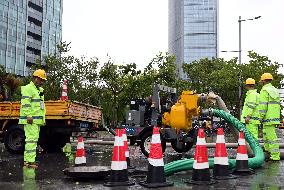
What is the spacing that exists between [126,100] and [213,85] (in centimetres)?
970

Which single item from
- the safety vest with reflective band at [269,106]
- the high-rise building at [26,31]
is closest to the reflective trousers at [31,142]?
the safety vest with reflective band at [269,106]

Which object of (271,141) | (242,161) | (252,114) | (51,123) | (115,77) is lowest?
(242,161)

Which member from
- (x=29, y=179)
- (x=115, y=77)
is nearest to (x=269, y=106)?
(x=29, y=179)

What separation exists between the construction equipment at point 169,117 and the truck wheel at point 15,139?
3138mm

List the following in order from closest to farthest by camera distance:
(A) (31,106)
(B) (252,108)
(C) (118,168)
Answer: (C) (118,168) → (A) (31,106) → (B) (252,108)

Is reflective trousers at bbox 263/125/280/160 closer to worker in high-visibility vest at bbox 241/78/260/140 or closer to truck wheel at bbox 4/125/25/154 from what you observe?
worker in high-visibility vest at bbox 241/78/260/140

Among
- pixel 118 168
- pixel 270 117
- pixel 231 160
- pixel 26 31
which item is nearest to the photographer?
pixel 118 168

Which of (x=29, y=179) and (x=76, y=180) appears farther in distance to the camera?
(x=29, y=179)

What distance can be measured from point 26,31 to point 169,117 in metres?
83.8

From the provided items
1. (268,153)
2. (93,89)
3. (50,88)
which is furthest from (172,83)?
(268,153)

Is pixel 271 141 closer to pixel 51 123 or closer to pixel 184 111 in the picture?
pixel 184 111

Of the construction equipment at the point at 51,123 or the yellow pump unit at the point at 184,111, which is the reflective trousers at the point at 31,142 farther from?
the yellow pump unit at the point at 184,111

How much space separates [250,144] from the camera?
9.62 meters

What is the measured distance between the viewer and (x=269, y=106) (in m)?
10.6
